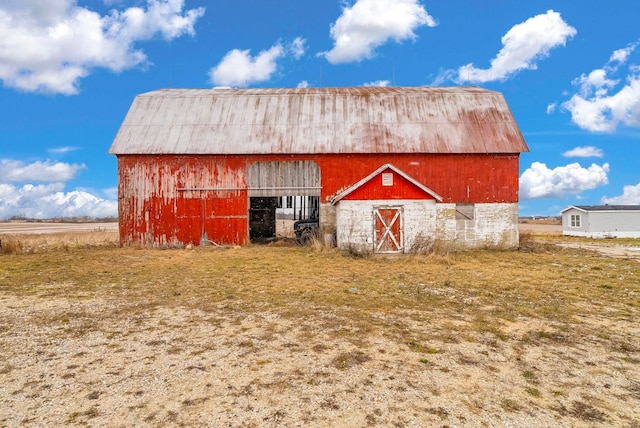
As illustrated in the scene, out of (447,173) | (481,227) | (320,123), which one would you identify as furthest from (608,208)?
(320,123)

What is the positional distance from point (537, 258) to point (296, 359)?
14.0m

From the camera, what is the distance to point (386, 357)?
5.30 m

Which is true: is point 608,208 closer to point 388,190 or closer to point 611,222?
point 611,222

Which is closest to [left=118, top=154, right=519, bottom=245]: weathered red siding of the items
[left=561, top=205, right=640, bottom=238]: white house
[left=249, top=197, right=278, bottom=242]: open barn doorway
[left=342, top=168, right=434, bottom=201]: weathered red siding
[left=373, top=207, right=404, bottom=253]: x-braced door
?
[left=342, top=168, right=434, bottom=201]: weathered red siding

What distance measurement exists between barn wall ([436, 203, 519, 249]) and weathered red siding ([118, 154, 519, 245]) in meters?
0.56

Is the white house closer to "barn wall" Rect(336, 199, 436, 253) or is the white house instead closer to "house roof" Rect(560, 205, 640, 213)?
"house roof" Rect(560, 205, 640, 213)

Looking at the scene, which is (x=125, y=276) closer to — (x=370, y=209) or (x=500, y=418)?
(x=370, y=209)

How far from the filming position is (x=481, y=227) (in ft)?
62.3

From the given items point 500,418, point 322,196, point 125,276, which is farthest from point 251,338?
point 322,196

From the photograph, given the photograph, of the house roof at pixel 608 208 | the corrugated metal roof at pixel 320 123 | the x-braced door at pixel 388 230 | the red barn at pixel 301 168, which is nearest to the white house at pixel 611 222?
the house roof at pixel 608 208

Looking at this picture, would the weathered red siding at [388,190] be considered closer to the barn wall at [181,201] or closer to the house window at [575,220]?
the barn wall at [181,201]

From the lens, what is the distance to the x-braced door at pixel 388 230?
53.0 feet

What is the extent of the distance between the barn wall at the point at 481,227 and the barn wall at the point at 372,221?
2606mm

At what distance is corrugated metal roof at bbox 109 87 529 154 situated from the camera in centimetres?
1978
